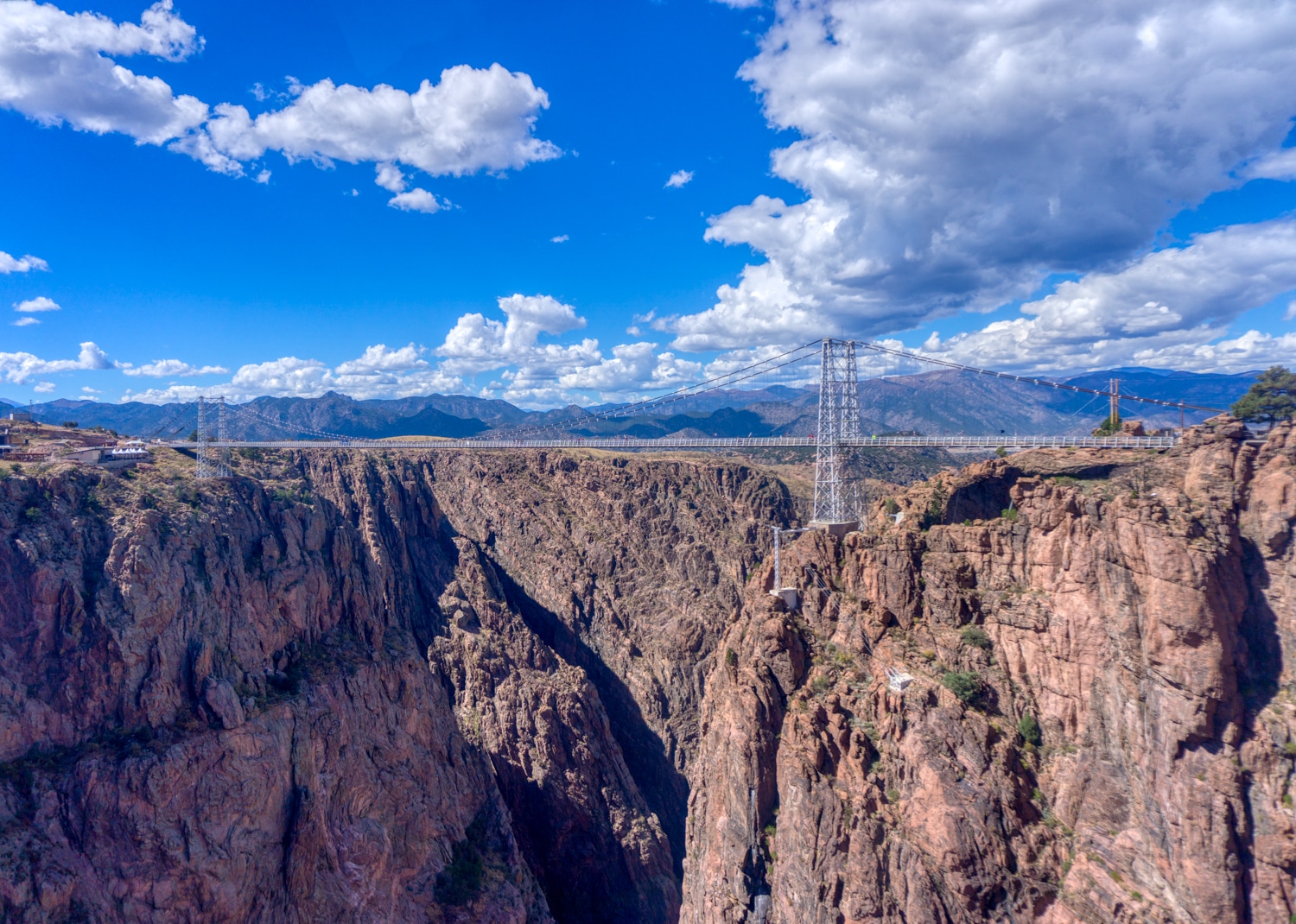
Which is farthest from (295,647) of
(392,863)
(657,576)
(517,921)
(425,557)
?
(657,576)

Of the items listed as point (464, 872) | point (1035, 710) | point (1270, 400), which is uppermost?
point (1270, 400)

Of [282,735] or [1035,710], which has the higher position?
[1035,710]

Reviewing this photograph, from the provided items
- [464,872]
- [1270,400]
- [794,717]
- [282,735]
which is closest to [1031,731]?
[794,717]

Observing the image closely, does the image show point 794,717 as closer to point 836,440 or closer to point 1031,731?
point 1031,731

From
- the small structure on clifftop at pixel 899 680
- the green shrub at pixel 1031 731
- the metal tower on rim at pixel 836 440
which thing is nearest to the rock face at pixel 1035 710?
the green shrub at pixel 1031 731

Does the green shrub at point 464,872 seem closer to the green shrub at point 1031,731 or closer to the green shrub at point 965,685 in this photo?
the green shrub at point 965,685

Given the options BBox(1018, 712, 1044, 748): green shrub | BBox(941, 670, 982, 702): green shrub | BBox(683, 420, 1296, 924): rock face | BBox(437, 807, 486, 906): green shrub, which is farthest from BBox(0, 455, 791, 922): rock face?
BBox(1018, 712, 1044, 748): green shrub
